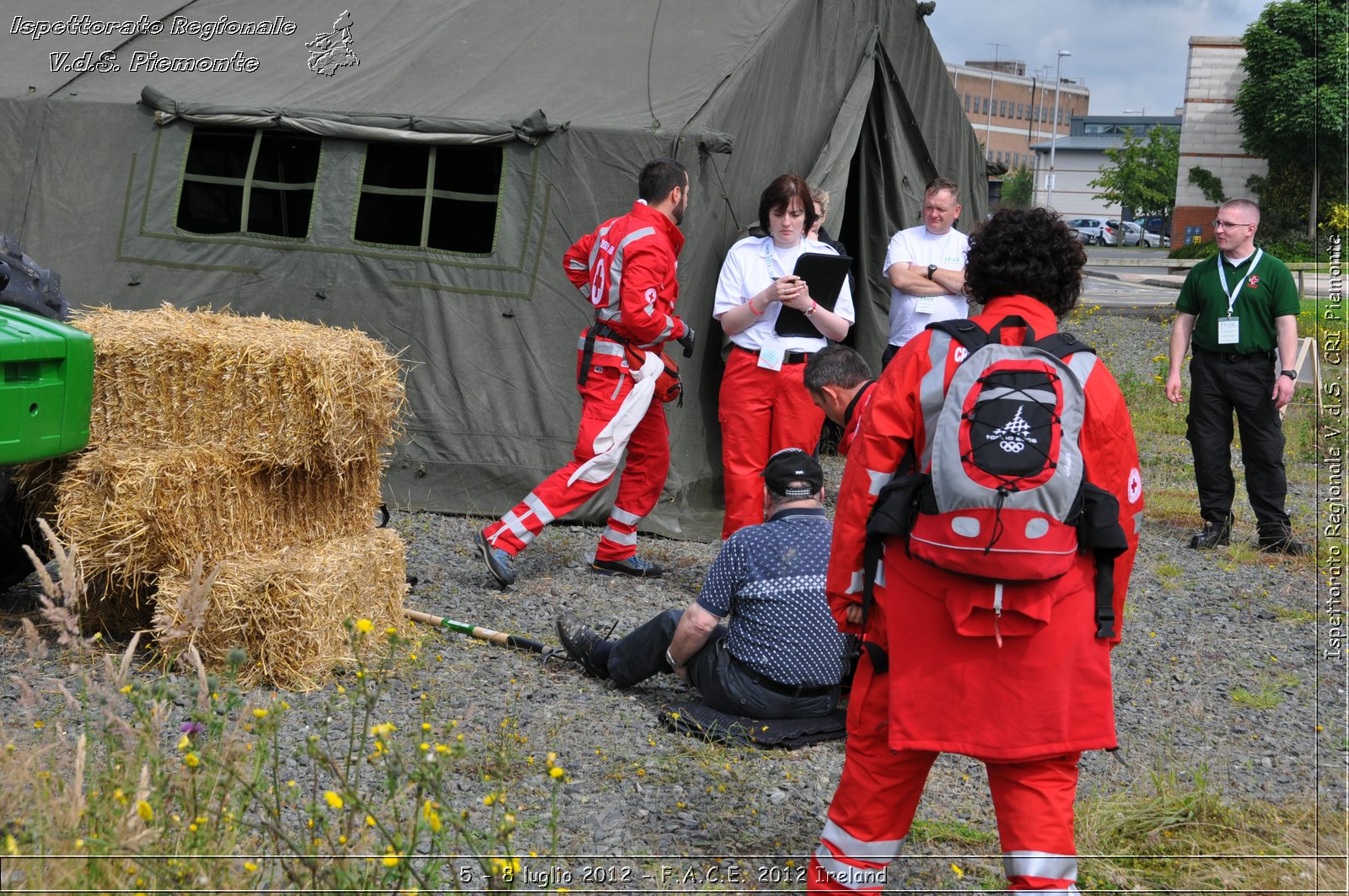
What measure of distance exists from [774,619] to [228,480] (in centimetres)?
206

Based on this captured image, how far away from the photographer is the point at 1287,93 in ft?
132

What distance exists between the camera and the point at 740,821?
3658mm

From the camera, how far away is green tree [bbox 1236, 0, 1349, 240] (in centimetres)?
3909

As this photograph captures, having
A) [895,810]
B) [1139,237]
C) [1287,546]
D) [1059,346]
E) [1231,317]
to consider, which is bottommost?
[895,810]

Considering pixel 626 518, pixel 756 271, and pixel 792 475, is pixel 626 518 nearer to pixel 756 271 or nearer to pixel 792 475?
pixel 756 271

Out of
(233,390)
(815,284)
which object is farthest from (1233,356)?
(233,390)

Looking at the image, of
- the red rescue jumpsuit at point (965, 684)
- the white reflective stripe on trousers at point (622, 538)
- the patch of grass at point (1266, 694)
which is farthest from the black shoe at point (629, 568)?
the red rescue jumpsuit at point (965, 684)

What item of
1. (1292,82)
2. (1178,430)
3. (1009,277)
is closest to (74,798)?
(1009,277)

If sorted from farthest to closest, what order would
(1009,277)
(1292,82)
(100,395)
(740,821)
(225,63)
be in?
1. (1292,82)
2. (225,63)
3. (100,395)
4. (740,821)
5. (1009,277)

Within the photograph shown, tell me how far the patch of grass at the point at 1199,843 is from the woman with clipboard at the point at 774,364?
8.69ft

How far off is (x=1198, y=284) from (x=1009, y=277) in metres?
4.91

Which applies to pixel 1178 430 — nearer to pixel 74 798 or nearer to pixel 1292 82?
pixel 74 798

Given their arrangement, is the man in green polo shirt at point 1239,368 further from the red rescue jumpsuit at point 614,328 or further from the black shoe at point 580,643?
the black shoe at point 580,643

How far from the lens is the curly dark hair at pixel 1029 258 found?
283 centimetres
